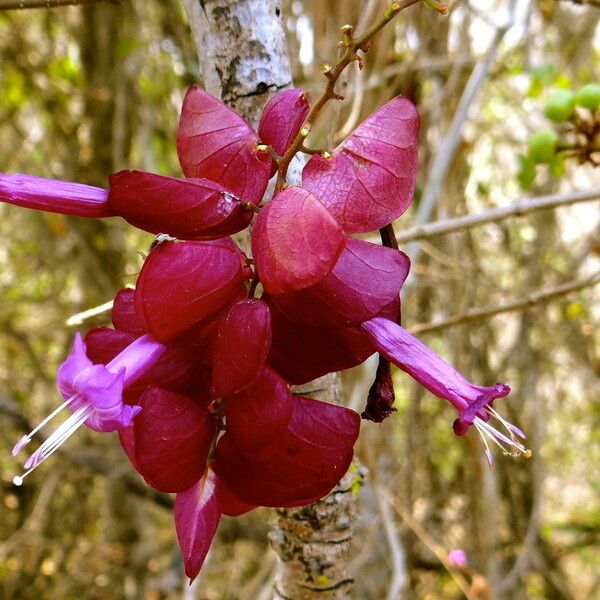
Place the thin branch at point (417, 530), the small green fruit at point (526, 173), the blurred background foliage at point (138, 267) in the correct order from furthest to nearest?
1. the blurred background foliage at point (138, 267)
2. the thin branch at point (417, 530)
3. the small green fruit at point (526, 173)

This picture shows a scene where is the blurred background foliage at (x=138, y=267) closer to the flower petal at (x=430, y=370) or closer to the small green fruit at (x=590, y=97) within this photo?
the small green fruit at (x=590, y=97)

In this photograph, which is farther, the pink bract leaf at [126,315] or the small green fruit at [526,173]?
the small green fruit at [526,173]

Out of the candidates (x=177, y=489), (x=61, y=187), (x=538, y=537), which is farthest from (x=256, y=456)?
(x=538, y=537)

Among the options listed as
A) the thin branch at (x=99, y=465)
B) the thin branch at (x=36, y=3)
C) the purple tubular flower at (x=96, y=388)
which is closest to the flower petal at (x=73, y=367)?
the purple tubular flower at (x=96, y=388)

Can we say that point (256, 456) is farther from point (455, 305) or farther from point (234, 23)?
point (455, 305)

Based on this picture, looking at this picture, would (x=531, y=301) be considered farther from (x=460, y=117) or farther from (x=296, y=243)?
(x=296, y=243)

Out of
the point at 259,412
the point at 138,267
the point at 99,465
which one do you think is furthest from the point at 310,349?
the point at 99,465
